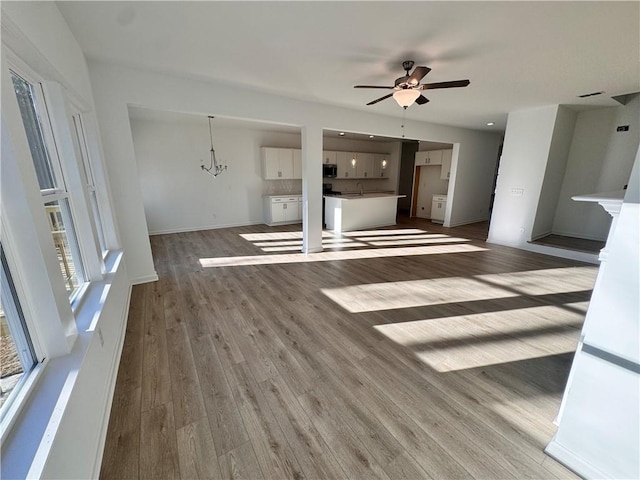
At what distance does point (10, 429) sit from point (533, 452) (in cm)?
239

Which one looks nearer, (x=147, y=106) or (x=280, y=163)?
(x=147, y=106)

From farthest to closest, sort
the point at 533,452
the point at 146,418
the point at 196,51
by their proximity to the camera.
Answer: the point at 196,51 → the point at 146,418 → the point at 533,452

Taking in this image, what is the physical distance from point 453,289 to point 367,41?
3.09 metres

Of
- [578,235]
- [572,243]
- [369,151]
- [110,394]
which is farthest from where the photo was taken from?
[369,151]

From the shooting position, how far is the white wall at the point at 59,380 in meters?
0.88

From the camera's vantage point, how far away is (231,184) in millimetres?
7387

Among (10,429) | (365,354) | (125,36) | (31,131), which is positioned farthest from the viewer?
(125,36)

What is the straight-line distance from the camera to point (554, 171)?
17.0 feet

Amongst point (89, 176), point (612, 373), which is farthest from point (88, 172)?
point (612, 373)

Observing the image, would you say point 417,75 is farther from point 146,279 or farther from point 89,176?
point 146,279

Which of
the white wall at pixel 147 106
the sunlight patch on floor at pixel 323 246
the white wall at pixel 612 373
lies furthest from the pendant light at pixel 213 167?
the white wall at pixel 612 373

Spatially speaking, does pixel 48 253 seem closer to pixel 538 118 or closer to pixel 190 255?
pixel 190 255

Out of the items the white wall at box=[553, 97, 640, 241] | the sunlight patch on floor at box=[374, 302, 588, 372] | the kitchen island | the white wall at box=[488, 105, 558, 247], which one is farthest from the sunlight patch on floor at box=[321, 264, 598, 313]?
the kitchen island

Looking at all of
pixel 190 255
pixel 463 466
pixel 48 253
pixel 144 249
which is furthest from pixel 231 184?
pixel 463 466
